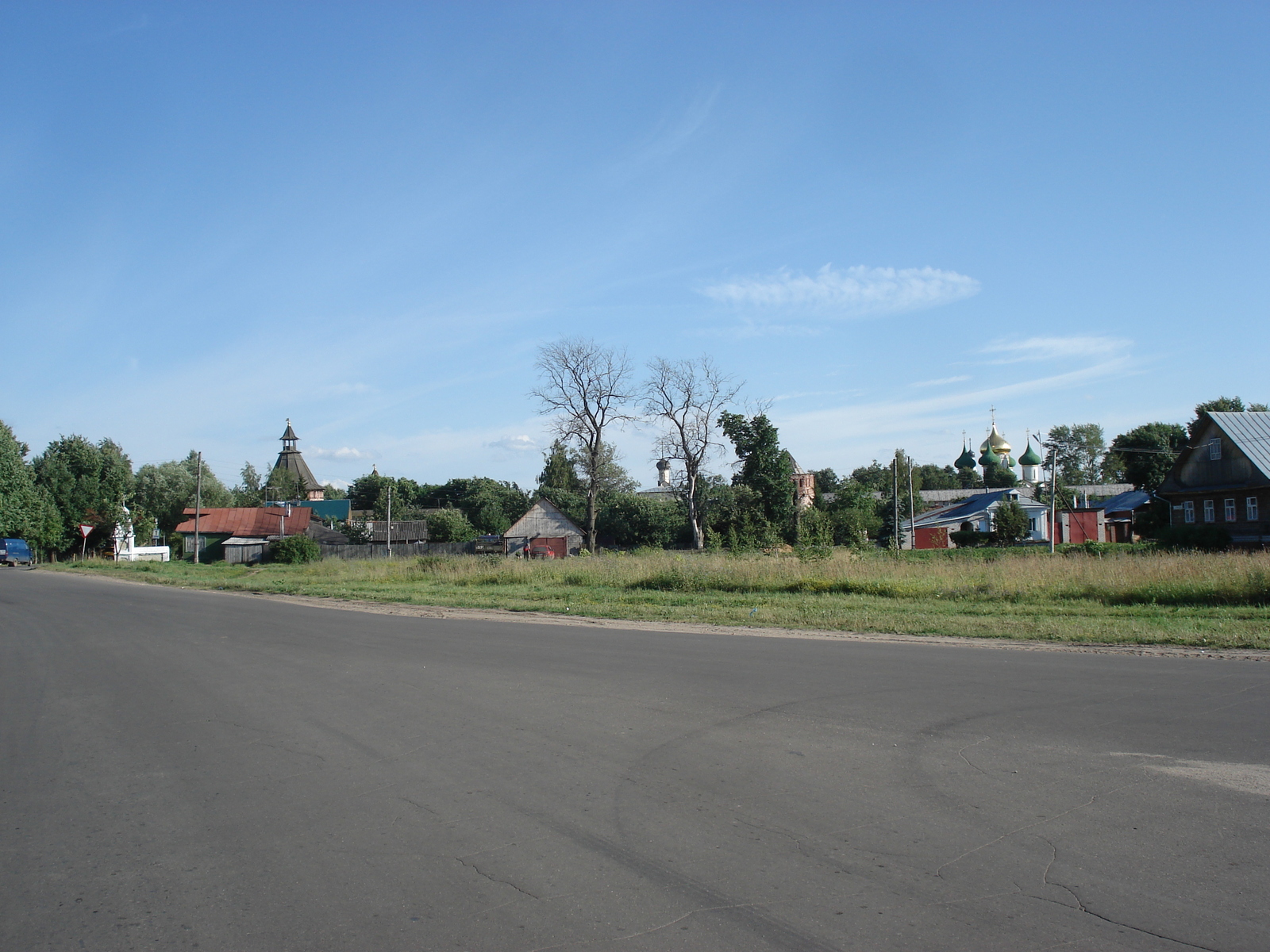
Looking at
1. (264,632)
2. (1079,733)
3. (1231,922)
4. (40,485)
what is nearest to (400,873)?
(1231,922)

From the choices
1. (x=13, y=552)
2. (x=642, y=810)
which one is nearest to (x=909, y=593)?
(x=642, y=810)

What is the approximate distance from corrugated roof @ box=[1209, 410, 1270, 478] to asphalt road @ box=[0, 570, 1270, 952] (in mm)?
39589

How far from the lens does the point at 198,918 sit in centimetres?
390

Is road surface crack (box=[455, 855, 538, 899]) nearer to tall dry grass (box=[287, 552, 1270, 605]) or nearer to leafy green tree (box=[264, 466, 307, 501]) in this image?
tall dry grass (box=[287, 552, 1270, 605])

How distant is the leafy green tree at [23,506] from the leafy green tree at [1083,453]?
125 m

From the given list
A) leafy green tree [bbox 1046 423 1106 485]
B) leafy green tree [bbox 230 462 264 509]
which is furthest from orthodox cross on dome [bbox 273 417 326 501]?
leafy green tree [bbox 1046 423 1106 485]

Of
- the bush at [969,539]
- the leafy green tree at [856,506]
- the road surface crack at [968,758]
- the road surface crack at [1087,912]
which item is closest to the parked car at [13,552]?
the leafy green tree at [856,506]

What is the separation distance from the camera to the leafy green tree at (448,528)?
74.2 meters

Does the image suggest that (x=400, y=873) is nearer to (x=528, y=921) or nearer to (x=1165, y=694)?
(x=528, y=921)

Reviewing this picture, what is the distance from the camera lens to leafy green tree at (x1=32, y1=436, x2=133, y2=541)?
219 feet

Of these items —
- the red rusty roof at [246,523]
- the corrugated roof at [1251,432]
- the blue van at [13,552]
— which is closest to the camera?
the corrugated roof at [1251,432]

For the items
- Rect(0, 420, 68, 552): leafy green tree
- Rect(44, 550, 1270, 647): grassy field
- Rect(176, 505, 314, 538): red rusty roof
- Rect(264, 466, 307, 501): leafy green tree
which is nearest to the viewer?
Rect(44, 550, 1270, 647): grassy field

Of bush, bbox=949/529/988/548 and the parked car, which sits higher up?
the parked car

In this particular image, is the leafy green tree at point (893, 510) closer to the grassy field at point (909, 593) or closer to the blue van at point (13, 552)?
the grassy field at point (909, 593)
